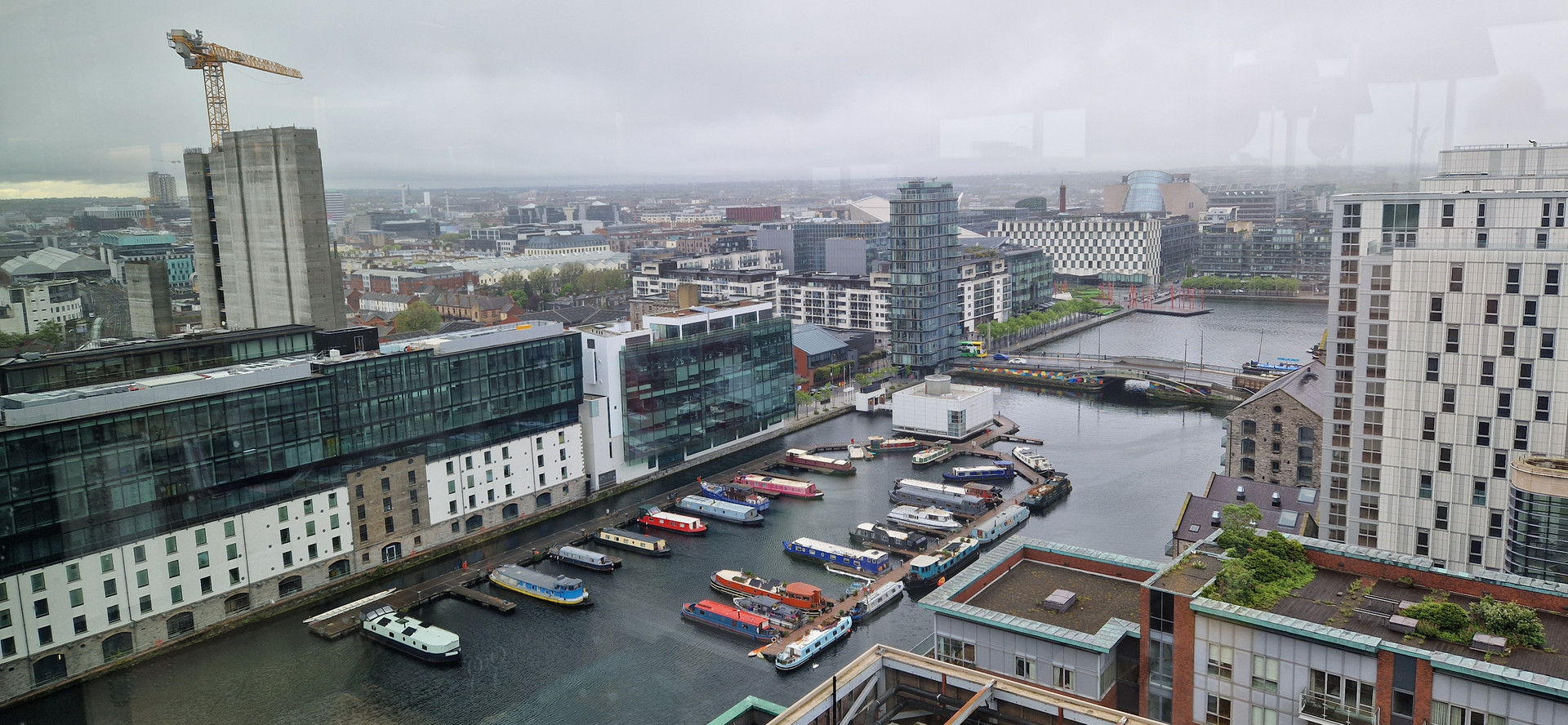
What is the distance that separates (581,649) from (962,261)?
56.0 feet

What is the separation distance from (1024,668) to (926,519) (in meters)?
5.91

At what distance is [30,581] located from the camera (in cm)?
687

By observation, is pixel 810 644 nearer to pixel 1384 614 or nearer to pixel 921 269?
pixel 1384 614

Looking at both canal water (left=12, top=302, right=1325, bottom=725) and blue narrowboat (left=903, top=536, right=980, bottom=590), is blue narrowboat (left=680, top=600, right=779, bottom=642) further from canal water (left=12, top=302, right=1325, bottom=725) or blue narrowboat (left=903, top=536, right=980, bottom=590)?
blue narrowboat (left=903, top=536, right=980, bottom=590)

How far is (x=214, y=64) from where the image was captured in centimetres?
907

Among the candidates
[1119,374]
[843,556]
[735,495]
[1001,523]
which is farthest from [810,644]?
[1119,374]

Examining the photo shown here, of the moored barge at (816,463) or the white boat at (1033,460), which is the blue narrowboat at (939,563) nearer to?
the white boat at (1033,460)

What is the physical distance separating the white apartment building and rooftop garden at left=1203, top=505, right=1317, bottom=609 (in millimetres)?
27205

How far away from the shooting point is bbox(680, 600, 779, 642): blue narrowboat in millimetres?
8078

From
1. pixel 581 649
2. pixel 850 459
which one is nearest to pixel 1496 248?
pixel 581 649

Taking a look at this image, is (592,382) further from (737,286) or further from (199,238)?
(737,286)

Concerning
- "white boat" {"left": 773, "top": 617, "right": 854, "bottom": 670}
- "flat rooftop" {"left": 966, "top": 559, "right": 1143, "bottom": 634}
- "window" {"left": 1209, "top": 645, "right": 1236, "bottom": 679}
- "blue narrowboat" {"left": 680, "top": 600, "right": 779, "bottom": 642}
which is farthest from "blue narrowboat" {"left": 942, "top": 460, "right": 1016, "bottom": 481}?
"window" {"left": 1209, "top": 645, "right": 1236, "bottom": 679}

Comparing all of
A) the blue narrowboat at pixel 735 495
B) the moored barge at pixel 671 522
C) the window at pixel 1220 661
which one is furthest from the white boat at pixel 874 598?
the window at pixel 1220 661

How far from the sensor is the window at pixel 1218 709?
163 inches
